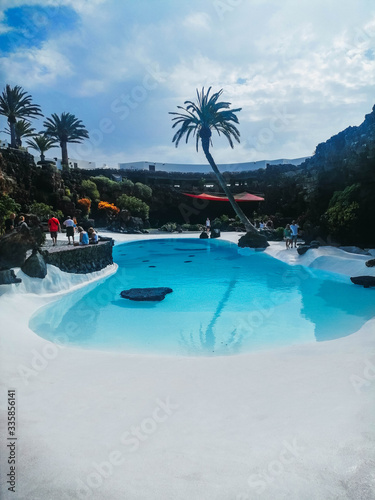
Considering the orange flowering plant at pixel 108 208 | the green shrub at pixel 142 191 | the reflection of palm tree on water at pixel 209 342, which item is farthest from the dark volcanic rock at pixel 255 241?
the green shrub at pixel 142 191

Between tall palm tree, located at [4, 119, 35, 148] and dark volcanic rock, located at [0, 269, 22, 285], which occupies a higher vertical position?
tall palm tree, located at [4, 119, 35, 148]

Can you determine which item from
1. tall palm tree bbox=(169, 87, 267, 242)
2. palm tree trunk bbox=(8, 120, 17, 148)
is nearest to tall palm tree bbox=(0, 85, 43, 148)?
palm tree trunk bbox=(8, 120, 17, 148)

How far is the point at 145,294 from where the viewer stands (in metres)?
10.9

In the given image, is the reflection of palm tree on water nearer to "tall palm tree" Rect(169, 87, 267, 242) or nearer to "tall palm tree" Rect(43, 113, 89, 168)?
"tall palm tree" Rect(169, 87, 267, 242)

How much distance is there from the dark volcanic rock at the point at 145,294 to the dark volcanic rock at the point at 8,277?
11.0ft

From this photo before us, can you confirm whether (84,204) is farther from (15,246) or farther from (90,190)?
(15,246)

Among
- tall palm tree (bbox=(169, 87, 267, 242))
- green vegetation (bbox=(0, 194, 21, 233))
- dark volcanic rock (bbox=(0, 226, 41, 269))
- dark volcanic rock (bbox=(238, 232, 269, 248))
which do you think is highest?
tall palm tree (bbox=(169, 87, 267, 242))

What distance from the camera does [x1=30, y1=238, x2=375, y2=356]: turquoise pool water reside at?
718cm

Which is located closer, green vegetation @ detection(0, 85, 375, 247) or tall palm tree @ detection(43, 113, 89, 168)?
green vegetation @ detection(0, 85, 375, 247)

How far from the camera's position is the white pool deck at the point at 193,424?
2686 mm

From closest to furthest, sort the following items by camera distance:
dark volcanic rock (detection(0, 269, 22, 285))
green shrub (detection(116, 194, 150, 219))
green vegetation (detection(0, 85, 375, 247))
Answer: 1. dark volcanic rock (detection(0, 269, 22, 285))
2. green vegetation (detection(0, 85, 375, 247))
3. green shrub (detection(116, 194, 150, 219))

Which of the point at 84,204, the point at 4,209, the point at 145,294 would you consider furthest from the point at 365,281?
the point at 84,204

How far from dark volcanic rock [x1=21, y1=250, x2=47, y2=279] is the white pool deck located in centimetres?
425

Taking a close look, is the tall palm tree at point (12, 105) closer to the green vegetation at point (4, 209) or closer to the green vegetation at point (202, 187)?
the green vegetation at point (202, 187)
